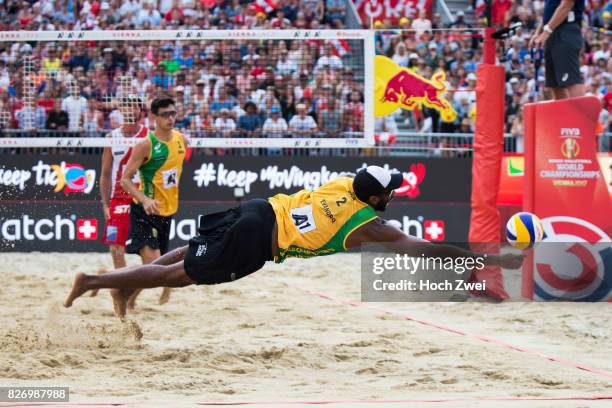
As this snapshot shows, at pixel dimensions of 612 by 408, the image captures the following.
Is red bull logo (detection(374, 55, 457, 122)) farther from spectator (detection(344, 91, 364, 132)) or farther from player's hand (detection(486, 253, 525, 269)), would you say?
player's hand (detection(486, 253, 525, 269))

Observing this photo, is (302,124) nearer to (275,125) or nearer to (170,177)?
(275,125)

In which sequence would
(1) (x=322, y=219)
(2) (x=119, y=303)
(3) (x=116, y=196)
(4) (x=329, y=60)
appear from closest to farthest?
(1) (x=322, y=219), (2) (x=119, y=303), (3) (x=116, y=196), (4) (x=329, y=60)

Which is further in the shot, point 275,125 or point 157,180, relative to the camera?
point 275,125

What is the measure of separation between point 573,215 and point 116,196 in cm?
454

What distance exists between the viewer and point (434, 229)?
14930 mm

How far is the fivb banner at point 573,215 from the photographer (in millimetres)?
9805

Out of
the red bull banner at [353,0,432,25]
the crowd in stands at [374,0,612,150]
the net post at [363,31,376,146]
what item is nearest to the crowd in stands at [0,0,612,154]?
the net post at [363,31,376,146]

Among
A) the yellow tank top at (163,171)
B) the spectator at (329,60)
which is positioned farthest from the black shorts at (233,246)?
the spectator at (329,60)

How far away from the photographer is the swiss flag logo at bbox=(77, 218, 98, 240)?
1481 cm

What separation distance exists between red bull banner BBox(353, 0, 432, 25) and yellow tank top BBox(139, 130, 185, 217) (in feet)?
32.0

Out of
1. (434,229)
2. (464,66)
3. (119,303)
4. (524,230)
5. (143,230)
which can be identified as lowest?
(434,229)

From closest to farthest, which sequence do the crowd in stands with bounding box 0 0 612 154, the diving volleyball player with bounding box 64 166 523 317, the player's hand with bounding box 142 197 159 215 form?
the diving volleyball player with bounding box 64 166 523 317, the player's hand with bounding box 142 197 159 215, the crowd in stands with bounding box 0 0 612 154

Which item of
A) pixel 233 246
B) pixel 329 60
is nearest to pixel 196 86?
pixel 329 60

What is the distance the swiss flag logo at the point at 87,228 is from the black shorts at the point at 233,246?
862cm
